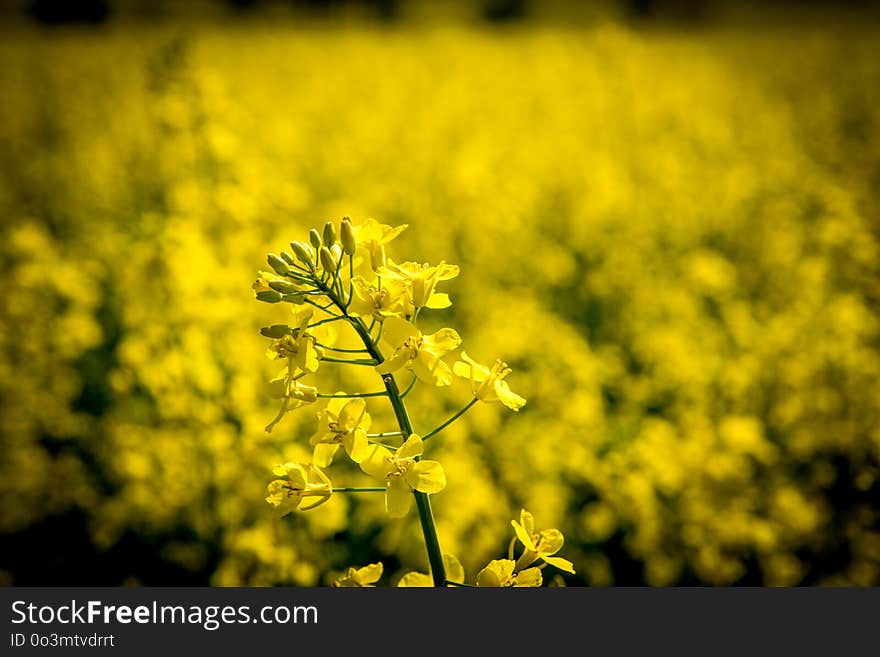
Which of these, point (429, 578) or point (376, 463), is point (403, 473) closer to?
point (376, 463)

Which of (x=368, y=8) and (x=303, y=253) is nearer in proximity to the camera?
(x=303, y=253)

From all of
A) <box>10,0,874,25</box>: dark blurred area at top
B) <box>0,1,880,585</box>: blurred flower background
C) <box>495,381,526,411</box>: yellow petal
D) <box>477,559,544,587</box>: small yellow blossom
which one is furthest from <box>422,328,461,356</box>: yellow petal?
<box>10,0,874,25</box>: dark blurred area at top

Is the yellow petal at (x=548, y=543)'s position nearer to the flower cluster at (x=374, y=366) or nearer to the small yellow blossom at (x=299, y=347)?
the flower cluster at (x=374, y=366)

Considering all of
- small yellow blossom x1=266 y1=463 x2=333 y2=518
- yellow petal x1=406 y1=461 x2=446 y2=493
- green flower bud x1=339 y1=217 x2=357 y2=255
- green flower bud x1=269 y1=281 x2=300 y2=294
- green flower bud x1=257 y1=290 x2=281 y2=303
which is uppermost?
green flower bud x1=339 y1=217 x2=357 y2=255

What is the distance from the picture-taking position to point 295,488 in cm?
116

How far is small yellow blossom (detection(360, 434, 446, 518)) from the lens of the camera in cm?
109

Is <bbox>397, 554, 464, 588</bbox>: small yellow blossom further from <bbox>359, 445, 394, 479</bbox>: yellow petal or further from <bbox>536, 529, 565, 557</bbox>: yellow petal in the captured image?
<bbox>359, 445, 394, 479</bbox>: yellow petal

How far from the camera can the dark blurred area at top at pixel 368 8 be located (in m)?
12.8

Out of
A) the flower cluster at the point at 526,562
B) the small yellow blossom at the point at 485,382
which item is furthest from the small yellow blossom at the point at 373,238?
the flower cluster at the point at 526,562

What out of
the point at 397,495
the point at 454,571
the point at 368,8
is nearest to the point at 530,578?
the point at 454,571

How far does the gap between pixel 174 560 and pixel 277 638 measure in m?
1.52

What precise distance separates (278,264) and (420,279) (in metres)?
0.22

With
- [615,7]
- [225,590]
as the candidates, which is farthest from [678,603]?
[615,7]

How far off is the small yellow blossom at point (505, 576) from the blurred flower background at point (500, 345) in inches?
51.5
